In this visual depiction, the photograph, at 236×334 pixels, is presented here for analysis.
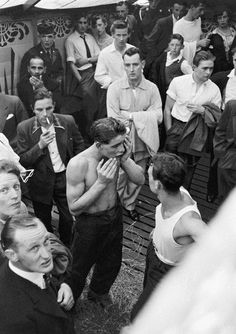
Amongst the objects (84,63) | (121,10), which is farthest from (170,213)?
(121,10)

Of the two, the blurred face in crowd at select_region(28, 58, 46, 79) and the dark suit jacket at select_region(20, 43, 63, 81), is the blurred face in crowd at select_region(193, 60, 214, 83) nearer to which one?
the blurred face in crowd at select_region(28, 58, 46, 79)

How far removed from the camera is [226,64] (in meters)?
6.42

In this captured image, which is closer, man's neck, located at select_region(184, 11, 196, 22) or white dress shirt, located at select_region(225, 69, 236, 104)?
white dress shirt, located at select_region(225, 69, 236, 104)

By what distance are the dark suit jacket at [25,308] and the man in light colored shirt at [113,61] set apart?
3.84 meters

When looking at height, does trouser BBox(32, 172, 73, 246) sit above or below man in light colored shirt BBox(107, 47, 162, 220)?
below

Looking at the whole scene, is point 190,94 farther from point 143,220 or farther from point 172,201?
point 172,201

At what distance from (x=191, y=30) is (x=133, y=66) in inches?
81.6

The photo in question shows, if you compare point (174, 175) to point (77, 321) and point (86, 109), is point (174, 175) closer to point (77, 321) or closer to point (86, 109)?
point (77, 321)

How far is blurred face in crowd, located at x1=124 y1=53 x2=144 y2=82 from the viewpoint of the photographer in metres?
4.90

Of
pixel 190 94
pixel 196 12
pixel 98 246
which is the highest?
pixel 196 12

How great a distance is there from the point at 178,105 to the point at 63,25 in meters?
2.42

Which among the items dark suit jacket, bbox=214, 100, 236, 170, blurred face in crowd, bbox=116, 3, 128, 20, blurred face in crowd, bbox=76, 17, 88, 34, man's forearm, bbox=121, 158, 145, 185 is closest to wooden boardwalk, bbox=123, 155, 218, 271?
dark suit jacket, bbox=214, 100, 236, 170

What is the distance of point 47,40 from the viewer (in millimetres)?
6172

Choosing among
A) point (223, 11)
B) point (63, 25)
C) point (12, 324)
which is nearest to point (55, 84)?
point (63, 25)
